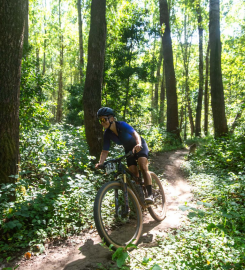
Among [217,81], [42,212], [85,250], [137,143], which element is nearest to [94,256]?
[85,250]

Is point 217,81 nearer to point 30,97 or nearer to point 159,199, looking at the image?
point 159,199

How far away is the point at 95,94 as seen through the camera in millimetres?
6992

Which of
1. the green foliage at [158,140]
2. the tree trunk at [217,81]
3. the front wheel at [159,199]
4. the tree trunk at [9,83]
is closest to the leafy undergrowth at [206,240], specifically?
the front wheel at [159,199]

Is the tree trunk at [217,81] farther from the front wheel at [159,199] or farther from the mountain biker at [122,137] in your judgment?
the mountain biker at [122,137]

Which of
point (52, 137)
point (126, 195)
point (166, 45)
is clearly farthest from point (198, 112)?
point (126, 195)

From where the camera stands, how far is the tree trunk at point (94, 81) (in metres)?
6.96

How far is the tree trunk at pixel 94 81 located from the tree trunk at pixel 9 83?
2819 mm

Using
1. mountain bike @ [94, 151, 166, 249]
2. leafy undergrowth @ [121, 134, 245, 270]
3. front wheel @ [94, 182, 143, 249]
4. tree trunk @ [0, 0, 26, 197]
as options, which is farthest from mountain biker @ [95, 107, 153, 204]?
tree trunk @ [0, 0, 26, 197]

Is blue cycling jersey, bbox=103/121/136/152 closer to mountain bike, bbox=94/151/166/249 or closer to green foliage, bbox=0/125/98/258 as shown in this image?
mountain bike, bbox=94/151/166/249

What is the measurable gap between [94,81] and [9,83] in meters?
3.20

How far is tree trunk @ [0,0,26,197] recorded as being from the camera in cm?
413

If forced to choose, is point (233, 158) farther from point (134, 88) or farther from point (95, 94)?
point (134, 88)

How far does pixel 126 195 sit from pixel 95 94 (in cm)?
435

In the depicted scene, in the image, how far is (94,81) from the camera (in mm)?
7027
